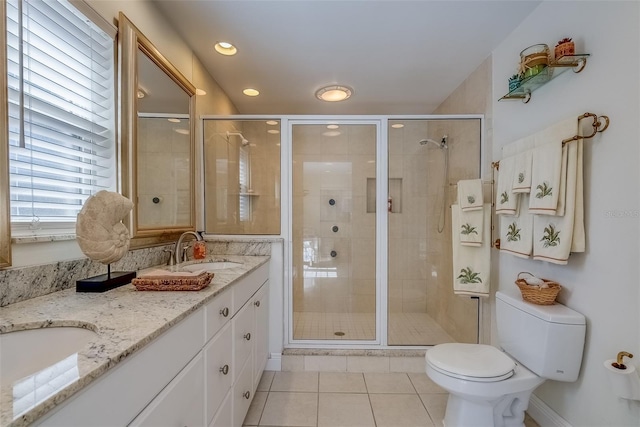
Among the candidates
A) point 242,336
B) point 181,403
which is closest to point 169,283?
point 181,403

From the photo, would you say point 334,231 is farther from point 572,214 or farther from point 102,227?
point 102,227

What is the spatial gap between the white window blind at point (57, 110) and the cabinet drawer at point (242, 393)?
106 cm

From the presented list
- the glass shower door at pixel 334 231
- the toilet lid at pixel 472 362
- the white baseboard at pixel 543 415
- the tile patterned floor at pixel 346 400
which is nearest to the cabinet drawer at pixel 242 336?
the tile patterned floor at pixel 346 400

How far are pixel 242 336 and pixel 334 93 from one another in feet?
7.29

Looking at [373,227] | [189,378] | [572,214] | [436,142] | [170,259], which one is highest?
[436,142]

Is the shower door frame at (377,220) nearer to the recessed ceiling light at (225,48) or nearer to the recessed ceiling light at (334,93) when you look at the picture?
the recessed ceiling light at (334,93)

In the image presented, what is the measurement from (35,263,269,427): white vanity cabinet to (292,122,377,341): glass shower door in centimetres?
95

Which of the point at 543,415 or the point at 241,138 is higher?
the point at 241,138

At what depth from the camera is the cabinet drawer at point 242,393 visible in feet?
4.37

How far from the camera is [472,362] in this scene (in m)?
1.40

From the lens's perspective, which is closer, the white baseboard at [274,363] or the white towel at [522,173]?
the white towel at [522,173]

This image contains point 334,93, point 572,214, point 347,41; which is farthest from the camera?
point 334,93

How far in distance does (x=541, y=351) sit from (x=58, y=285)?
2136 mm

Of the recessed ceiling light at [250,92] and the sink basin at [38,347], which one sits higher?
the recessed ceiling light at [250,92]
